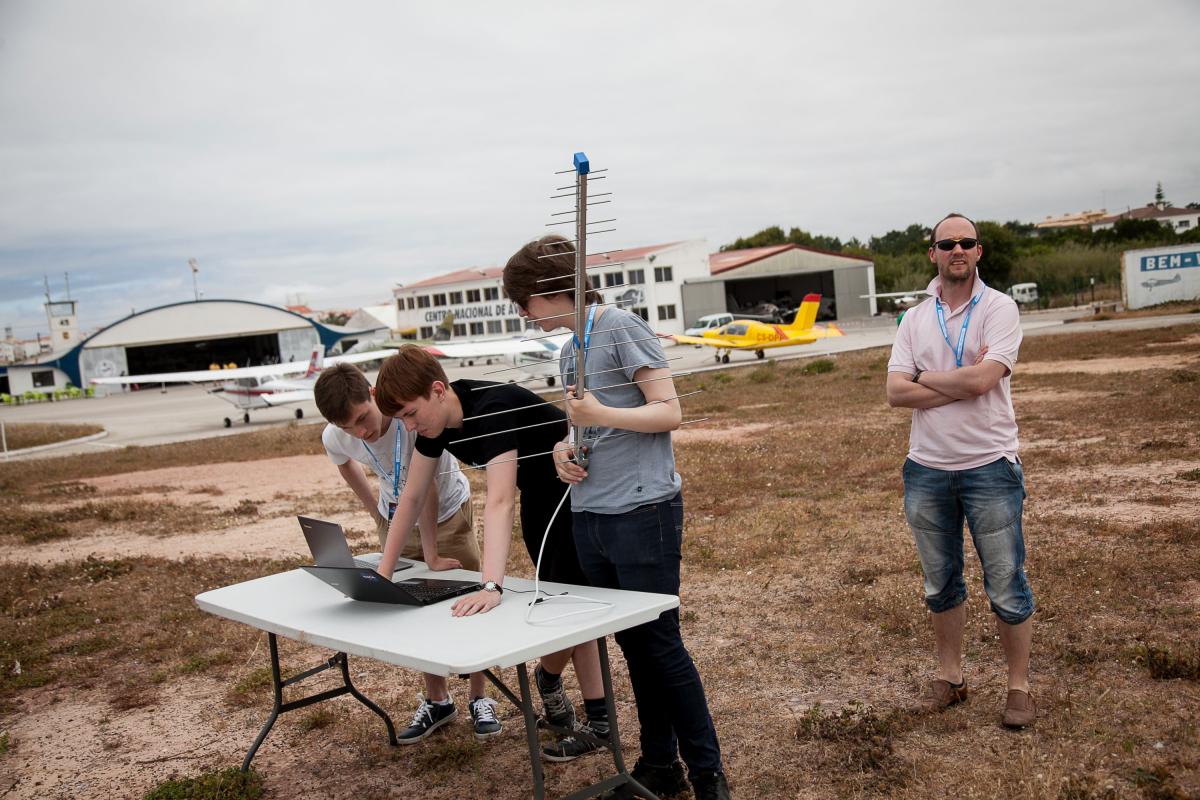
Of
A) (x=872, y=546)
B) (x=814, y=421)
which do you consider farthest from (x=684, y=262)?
(x=872, y=546)

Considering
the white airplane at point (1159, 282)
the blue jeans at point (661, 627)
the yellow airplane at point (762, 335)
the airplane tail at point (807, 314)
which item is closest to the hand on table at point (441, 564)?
the blue jeans at point (661, 627)

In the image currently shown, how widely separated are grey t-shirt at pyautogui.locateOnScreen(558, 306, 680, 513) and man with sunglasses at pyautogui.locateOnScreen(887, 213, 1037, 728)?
40.0 inches

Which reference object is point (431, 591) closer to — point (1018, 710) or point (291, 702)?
point (291, 702)

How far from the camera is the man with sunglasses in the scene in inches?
134

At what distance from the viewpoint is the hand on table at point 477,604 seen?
3055mm

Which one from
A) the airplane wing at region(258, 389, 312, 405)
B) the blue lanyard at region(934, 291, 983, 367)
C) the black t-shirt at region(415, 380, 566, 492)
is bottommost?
→ the airplane wing at region(258, 389, 312, 405)

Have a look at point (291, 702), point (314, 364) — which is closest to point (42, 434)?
point (314, 364)

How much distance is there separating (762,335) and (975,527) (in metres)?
30.7

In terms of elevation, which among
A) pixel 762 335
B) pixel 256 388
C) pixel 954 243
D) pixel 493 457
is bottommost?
pixel 256 388

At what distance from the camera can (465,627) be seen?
2.91 m

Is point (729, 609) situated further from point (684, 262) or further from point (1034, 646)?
point (684, 262)

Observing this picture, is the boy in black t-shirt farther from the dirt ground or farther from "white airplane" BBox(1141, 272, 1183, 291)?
"white airplane" BBox(1141, 272, 1183, 291)

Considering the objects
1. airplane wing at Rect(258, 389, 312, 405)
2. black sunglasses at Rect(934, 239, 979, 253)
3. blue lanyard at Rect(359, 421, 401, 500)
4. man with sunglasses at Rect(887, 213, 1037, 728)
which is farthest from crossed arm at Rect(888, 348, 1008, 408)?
airplane wing at Rect(258, 389, 312, 405)

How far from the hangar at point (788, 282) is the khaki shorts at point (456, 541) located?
6198 centimetres
